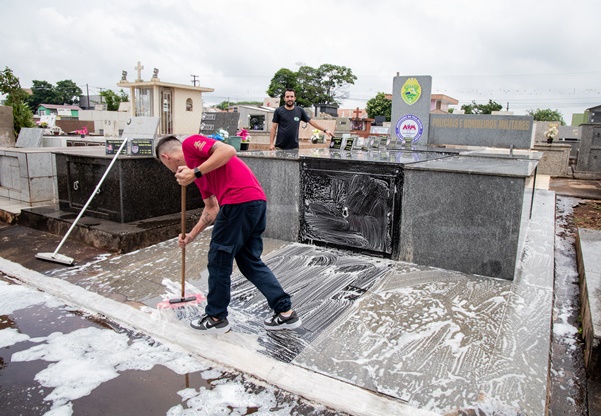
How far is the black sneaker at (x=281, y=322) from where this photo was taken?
330 cm

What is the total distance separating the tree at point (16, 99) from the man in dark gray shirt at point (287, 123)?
27.3 ft

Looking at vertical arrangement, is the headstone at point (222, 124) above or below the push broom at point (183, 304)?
above

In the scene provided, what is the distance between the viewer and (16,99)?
11906 millimetres

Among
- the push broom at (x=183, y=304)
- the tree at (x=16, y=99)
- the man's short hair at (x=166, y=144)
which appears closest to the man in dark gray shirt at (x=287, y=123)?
the push broom at (x=183, y=304)

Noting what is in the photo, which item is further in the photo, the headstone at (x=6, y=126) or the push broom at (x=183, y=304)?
the headstone at (x=6, y=126)

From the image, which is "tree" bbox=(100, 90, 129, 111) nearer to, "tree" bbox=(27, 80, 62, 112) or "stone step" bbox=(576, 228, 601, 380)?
"tree" bbox=(27, 80, 62, 112)

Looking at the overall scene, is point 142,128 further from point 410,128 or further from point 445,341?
point 445,341

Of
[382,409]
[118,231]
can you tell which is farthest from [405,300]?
[118,231]

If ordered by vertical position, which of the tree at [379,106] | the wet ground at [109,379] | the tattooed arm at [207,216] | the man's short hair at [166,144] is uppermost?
the tree at [379,106]

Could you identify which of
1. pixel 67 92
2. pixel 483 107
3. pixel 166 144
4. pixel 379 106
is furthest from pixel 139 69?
pixel 67 92

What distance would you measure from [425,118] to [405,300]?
5.23 meters

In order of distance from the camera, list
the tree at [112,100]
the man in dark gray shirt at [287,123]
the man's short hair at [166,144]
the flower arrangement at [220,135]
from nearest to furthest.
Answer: the man's short hair at [166,144]
the flower arrangement at [220,135]
the man in dark gray shirt at [287,123]
the tree at [112,100]

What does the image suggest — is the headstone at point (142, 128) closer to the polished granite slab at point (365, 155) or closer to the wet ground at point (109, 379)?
the polished granite slab at point (365, 155)

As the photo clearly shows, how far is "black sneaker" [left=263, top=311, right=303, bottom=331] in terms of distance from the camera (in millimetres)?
3301
